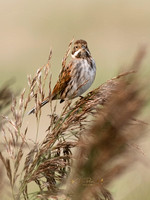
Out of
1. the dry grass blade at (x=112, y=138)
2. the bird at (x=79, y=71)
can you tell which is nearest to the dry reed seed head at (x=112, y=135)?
the dry grass blade at (x=112, y=138)

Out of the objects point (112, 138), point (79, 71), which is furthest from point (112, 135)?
point (79, 71)

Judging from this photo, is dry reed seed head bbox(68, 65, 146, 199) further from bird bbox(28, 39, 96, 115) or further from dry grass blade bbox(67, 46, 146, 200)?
bird bbox(28, 39, 96, 115)

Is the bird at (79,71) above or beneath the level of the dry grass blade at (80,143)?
beneath

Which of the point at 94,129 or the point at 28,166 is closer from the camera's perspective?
the point at 94,129

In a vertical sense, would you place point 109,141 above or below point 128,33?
above

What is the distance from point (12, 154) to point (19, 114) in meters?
0.19

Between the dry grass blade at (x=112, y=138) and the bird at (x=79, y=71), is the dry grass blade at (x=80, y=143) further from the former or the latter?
the bird at (x=79, y=71)

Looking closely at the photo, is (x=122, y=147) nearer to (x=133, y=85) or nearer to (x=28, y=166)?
(x=133, y=85)

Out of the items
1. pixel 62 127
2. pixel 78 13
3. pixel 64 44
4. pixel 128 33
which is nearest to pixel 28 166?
pixel 62 127

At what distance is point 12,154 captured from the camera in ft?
6.91

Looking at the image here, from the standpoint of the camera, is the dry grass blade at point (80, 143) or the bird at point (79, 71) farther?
the bird at point (79, 71)

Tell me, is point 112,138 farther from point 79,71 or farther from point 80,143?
point 79,71

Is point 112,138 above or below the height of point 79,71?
above

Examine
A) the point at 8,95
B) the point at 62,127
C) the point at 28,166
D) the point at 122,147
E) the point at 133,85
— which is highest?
the point at 133,85
